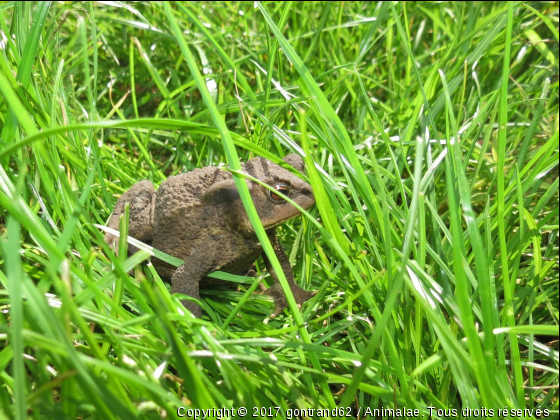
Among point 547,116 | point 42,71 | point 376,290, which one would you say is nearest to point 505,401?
point 376,290

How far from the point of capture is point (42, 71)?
2.52 meters

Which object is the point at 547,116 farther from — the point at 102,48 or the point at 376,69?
the point at 102,48

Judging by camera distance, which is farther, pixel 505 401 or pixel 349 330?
pixel 349 330

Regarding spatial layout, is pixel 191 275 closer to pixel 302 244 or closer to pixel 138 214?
pixel 138 214

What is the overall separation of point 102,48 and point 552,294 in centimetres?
361

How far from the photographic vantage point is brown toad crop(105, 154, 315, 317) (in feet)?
6.84

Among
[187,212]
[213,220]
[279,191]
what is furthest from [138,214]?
[279,191]

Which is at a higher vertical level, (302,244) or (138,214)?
(138,214)

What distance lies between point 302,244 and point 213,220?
0.49 m

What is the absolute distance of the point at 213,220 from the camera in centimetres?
222

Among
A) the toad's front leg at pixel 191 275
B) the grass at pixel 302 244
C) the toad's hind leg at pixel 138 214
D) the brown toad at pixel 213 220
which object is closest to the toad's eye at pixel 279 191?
the brown toad at pixel 213 220

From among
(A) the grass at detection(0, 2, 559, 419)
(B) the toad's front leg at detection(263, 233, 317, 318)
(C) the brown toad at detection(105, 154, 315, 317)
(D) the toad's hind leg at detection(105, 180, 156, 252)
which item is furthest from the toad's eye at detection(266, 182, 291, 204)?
(D) the toad's hind leg at detection(105, 180, 156, 252)

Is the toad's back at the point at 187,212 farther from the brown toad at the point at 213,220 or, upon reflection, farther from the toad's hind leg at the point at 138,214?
the toad's hind leg at the point at 138,214

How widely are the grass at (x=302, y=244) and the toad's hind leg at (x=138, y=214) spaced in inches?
4.4
